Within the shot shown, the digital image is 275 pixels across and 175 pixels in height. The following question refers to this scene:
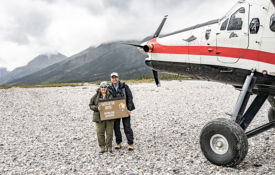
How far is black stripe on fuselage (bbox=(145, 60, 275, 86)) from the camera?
427 cm

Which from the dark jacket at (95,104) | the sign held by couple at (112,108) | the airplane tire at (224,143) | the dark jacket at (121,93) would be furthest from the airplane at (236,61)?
the dark jacket at (95,104)

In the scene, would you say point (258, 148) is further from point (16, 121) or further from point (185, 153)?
point (16, 121)

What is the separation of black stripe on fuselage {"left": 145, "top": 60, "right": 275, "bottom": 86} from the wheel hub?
1.58 metres

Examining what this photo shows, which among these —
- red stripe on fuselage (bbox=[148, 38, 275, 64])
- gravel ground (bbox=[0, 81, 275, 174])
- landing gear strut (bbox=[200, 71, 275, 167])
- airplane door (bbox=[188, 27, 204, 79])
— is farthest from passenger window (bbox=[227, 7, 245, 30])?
gravel ground (bbox=[0, 81, 275, 174])

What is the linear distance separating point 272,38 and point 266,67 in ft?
2.07

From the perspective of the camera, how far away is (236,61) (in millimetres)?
4395

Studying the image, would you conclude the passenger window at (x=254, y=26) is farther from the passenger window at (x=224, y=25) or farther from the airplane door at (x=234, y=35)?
the passenger window at (x=224, y=25)

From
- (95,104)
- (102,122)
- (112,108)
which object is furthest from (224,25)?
(102,122)

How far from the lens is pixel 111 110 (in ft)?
16.5

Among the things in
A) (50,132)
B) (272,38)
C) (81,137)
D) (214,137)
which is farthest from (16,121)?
(272,38)

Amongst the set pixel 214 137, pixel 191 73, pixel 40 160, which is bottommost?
pixel 40 160

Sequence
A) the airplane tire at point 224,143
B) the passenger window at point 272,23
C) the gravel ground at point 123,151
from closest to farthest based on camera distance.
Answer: the airplane tire at point 224,143 < the passenger window at point 272,23 < the gravel ground at point 123,151

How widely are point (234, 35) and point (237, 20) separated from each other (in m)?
0.36

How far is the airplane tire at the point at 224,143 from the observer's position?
12.3ft
